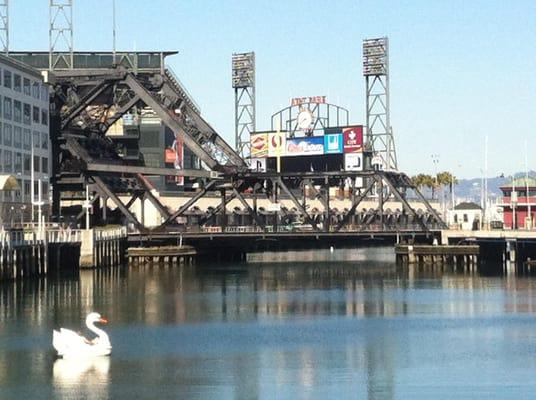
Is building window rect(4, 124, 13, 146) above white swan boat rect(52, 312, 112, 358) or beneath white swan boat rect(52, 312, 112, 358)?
above

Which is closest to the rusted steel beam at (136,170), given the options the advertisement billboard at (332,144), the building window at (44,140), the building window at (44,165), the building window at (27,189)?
the building window at (44,165)

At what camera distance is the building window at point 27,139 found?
129m

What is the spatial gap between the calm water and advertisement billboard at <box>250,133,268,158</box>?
230 feet

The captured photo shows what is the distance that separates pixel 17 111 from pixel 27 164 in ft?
18.7

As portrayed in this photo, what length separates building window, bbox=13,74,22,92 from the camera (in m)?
126

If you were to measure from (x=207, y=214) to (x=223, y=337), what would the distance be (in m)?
80.9

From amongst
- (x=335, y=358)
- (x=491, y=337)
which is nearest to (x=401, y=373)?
(x=335, y=358)

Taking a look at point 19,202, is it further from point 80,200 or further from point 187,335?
point 187,335

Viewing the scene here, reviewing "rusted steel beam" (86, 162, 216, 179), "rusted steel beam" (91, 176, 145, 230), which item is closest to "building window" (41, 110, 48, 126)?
"rusted steel beam" (86, 162, 216, 179)

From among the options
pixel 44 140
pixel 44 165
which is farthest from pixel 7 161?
pixel 44 140

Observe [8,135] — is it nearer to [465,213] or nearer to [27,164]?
[27,164]

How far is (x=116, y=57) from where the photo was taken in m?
173

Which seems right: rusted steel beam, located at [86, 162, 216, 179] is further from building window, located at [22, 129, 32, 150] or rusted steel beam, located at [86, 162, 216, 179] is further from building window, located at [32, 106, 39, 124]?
building window, located at [22, 129, 32, 150]

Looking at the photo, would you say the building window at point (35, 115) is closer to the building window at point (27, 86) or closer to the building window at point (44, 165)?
the building window at point (27, 86)
